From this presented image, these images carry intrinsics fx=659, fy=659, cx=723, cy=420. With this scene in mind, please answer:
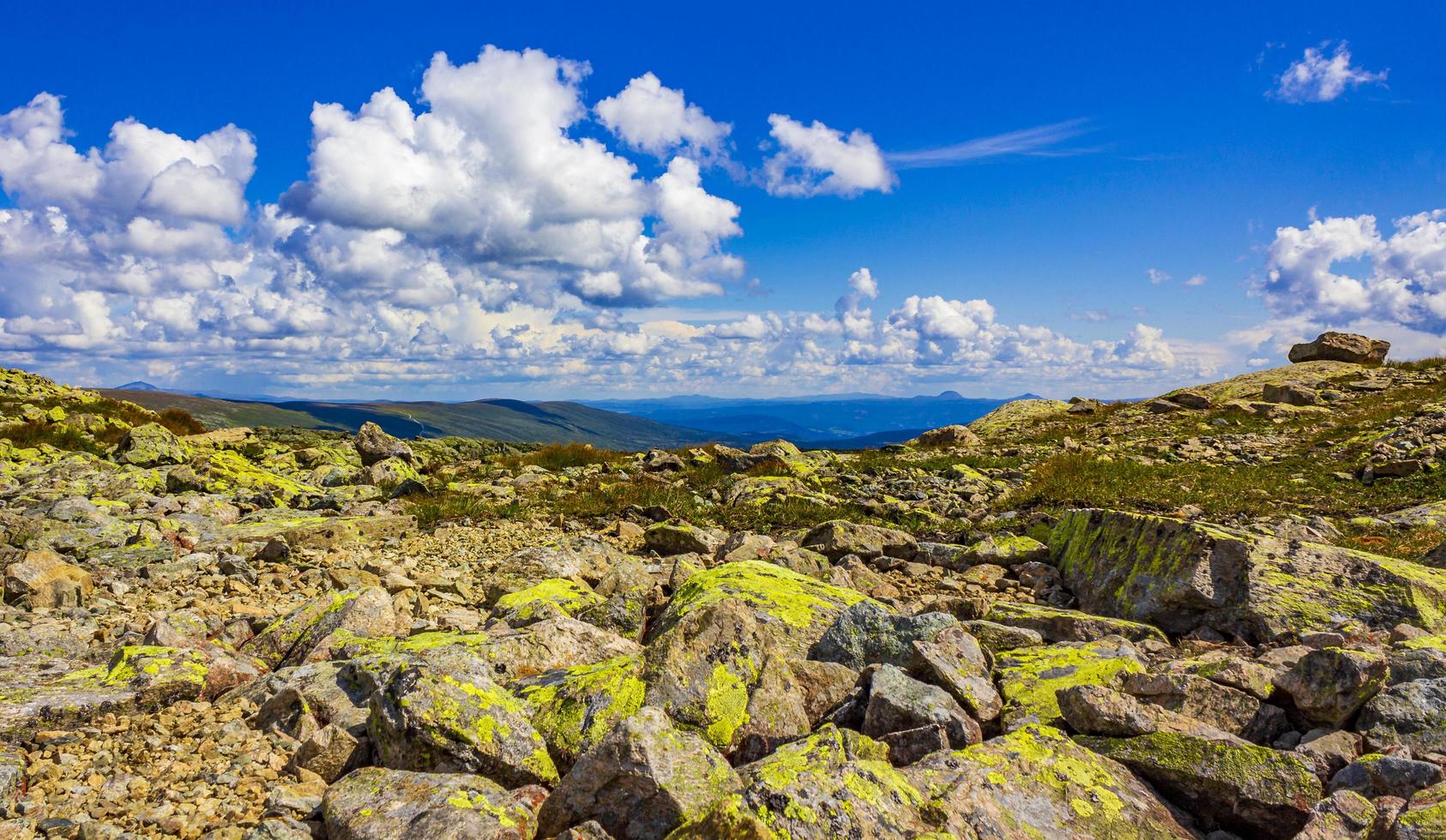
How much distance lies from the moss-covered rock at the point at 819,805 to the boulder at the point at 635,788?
0.23 metres

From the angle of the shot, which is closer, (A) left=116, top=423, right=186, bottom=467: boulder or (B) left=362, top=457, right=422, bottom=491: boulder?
(A) left=116, top=423, right=186, bottom=467: boulder

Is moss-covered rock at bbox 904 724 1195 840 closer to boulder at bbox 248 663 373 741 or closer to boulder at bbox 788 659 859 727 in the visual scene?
boulder at bbox 788 659 859 727

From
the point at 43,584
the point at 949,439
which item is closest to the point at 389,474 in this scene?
the point at 43,584

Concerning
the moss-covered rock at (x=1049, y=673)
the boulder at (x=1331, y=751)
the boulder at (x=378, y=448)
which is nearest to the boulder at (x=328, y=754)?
the moss-covered rock at (x=1049, y=673)

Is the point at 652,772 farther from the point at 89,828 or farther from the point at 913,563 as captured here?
the point at 913,563

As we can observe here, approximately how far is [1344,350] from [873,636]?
66.3m

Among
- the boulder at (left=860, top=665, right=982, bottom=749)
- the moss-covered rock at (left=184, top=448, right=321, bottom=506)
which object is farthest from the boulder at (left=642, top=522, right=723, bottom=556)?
the moss-covered rock at (left=184, top=448, right=321, bottom=506)

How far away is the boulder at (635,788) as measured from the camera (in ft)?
14.2

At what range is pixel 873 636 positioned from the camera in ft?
22.7

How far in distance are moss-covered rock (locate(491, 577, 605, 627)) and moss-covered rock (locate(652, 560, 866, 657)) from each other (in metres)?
1.26

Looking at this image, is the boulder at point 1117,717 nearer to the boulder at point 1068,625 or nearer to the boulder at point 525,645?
the boulder at point 1068,625

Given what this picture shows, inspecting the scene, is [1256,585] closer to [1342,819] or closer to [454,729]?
[1342,819]

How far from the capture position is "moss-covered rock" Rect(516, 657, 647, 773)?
17.3 feet

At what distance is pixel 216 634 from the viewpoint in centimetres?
845
